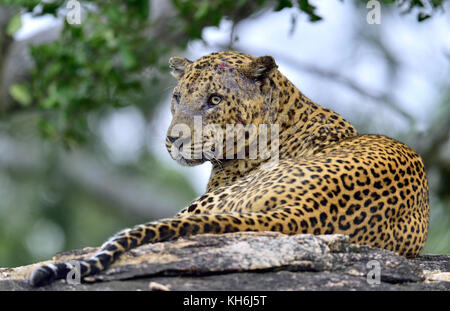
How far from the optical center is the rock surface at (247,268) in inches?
222

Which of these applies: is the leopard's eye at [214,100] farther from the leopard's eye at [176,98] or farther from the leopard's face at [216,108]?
the leopard's eye at [176,98]

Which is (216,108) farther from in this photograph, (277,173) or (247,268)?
(247,268)

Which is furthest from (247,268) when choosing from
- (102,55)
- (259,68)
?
(102,55)

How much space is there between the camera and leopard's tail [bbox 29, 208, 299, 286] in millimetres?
5566

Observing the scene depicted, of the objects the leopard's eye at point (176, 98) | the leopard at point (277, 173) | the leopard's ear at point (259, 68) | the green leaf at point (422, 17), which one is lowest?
the leopard at point (277, 173)

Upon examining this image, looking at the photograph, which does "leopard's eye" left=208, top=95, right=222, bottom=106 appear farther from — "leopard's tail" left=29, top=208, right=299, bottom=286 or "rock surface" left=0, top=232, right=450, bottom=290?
"rock surface" left=0, top=232, right=450, bottom=290

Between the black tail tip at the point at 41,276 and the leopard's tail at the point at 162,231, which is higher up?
the leopard's tail at the point at 162,231

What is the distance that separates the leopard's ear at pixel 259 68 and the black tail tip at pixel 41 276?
338 centimetres

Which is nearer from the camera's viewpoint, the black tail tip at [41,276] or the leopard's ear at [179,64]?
the black tail tip at [41,276]

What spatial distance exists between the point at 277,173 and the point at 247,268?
1.37 meters

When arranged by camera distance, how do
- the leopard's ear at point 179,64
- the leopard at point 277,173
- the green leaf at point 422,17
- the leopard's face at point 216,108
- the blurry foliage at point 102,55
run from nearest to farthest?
the leopard at point 277,173
the leopard's face at point 216,108
the leopard's ear at point 179,64
the green leaf at point 422,17
the blurry foliage at point 102,55

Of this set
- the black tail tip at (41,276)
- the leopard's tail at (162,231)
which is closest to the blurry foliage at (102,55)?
the leopard's tail at (162,231)

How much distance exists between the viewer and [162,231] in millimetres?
5973

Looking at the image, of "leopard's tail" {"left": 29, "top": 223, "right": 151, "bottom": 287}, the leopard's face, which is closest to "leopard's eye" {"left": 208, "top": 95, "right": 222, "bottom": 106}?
the leopard's face
